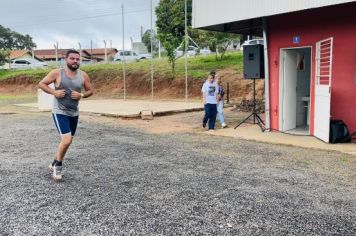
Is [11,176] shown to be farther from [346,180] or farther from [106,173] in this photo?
[346,180]

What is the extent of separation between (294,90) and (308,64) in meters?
1.09

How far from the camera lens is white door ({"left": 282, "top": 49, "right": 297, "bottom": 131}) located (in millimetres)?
9977

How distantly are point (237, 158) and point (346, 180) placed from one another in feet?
6.52

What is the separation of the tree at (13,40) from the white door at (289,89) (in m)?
91.4

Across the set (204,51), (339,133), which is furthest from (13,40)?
(339,133)

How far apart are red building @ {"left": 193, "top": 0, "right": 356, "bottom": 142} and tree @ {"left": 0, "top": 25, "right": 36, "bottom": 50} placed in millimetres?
90683

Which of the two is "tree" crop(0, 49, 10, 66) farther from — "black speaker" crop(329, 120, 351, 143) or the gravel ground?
"black speaker" crop(329, 120, 351, 143)

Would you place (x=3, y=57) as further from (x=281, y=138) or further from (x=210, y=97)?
(x=281, y=138)

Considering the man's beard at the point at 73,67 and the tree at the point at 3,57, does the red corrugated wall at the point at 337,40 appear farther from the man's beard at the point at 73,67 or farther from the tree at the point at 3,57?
the tree at the point at 3,57

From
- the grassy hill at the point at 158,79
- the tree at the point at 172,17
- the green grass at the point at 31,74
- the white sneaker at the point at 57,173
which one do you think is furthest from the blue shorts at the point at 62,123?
the tree at the point at 172,17

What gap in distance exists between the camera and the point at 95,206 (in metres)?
4.34

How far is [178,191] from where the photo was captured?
16.1 ft

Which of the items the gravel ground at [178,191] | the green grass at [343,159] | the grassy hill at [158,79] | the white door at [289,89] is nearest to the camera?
the gravel ground at [178,191]

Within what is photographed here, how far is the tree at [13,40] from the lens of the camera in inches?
3575
